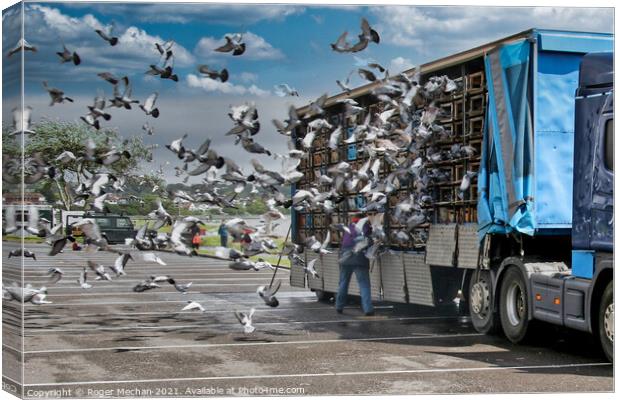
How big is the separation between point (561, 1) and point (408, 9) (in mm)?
1620

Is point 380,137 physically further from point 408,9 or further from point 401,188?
point 408,9

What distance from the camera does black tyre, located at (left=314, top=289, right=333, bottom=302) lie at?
1614cm

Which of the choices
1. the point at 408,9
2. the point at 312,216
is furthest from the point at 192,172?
the point at 408,9

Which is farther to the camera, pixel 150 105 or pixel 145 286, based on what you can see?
pixel 145 286

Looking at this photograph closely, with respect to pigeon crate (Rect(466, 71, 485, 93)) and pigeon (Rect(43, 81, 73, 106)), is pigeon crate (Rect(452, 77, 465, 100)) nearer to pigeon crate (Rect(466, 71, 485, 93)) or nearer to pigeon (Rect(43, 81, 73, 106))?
Answer: pigeon crate (Rect(466, 71, 485, 93))

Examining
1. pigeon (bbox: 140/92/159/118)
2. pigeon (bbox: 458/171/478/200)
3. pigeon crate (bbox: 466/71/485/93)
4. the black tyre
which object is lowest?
the black tyre

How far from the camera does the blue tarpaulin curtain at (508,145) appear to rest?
1516 centimetres

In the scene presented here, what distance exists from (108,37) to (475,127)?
15.5ft

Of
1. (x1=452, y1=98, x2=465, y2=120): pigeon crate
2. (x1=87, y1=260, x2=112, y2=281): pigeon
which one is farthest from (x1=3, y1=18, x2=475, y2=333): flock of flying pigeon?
(x1=452, y1=98, x2=465, y2=120): pigeon crate

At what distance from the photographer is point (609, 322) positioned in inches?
547

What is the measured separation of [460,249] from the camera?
1638 centimetres

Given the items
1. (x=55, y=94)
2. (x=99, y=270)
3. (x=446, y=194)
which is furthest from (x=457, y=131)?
(x=55, y=94)

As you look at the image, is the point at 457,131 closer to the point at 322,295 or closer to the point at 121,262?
the point at 322,295

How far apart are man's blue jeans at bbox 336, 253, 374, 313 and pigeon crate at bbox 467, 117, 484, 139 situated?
6.34ft
